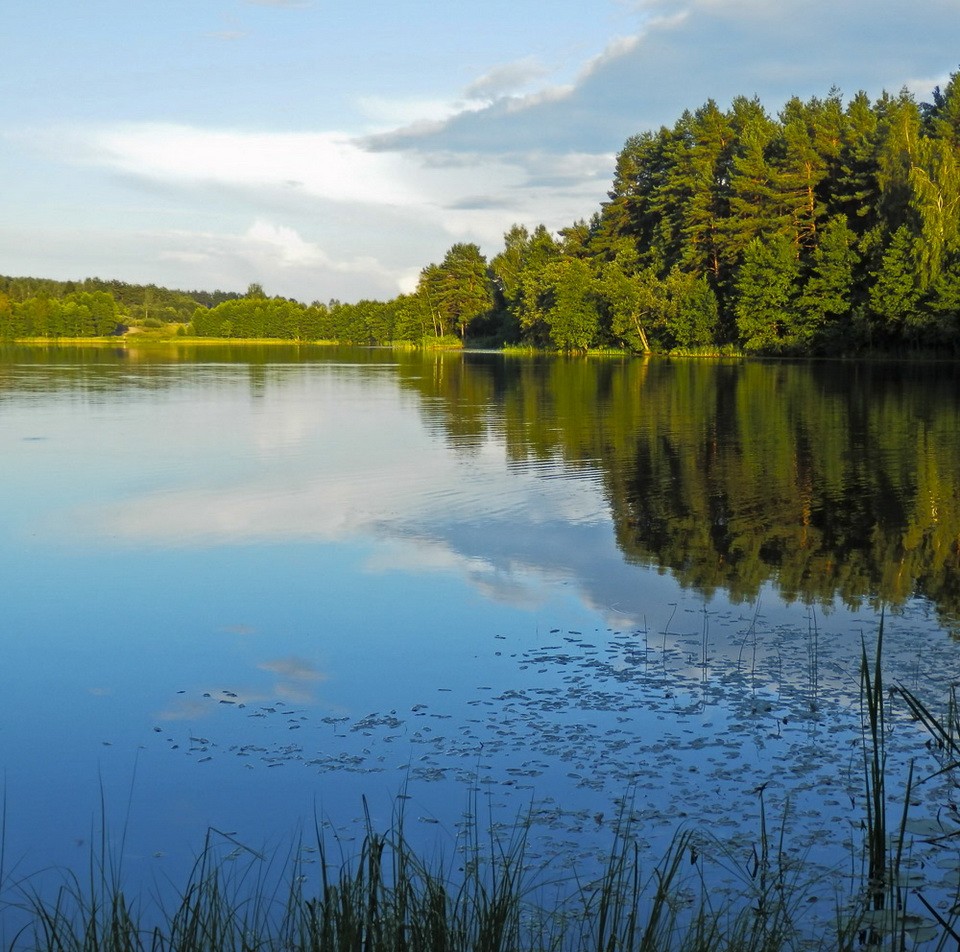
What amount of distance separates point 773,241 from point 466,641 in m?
61.5

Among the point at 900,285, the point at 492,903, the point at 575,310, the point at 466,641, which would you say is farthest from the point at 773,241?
the point at 492,903

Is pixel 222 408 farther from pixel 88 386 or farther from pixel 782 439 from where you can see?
pixel 782 439

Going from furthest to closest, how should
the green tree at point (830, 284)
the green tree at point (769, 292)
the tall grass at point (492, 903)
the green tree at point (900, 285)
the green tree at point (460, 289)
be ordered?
the green tree at point (460, 289) < the green tree at point (769, 292) < the green tree at point (830, 284) < the green tree at point (900, 285) < the tall grass at point (492, 903)

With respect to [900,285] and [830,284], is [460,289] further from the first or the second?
[900,285]

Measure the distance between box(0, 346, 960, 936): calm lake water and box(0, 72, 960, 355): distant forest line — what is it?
1506 inches

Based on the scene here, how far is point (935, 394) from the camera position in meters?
33.8

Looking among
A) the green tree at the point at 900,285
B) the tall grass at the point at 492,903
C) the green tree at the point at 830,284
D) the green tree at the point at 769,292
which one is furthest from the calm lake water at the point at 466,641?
the green tree at the point at 769,292

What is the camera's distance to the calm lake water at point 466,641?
5660mm

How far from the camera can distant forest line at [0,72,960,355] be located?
55.6 m

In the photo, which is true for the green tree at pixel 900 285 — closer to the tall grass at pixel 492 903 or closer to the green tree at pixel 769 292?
the green tree at pixel 769 292

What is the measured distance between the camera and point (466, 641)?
8875 mm

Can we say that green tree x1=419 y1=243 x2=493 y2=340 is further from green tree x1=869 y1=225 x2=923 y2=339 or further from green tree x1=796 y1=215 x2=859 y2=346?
green tree x1=869 y1=225 x2=923 y2=339

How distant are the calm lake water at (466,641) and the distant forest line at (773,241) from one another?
125 ft

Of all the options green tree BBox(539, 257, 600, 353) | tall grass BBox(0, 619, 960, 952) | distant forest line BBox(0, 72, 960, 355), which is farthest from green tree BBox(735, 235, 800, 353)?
tall grass BBox(0, 619, 960, 952)
